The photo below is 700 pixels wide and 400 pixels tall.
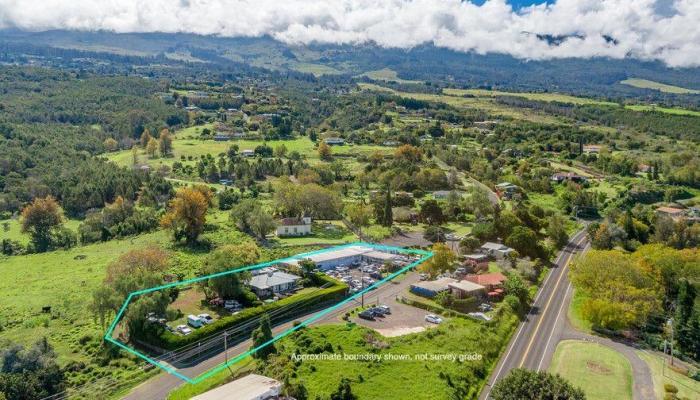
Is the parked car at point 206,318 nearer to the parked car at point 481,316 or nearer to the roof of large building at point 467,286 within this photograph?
the parked car at point 481,316

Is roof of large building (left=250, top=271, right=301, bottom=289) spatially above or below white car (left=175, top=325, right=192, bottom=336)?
above

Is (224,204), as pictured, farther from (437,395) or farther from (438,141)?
(438,141)

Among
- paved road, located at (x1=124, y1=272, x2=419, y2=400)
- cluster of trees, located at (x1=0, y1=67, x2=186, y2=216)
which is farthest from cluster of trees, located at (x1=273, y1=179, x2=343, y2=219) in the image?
paved road, located at (x1=124, y1=272, x2=419, y2=400)

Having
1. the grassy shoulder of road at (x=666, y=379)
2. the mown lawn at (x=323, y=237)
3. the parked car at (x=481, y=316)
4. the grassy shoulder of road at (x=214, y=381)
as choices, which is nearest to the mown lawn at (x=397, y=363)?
the grassy shoulder of road at (x=214, y=381)

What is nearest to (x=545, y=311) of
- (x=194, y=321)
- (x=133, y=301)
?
(x=194, y=321)

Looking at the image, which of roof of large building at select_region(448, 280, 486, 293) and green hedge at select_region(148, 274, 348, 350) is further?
roof of large building at select_region(448, 280, 486, 293)
